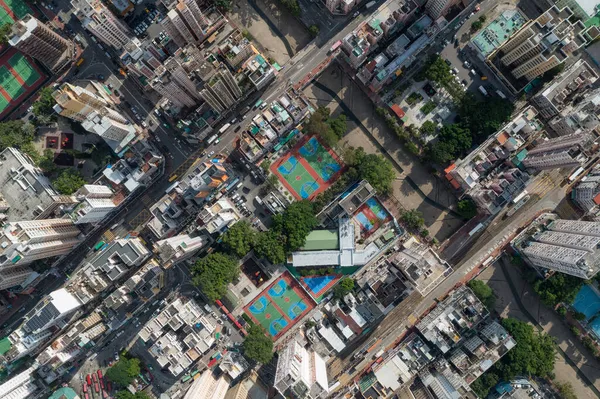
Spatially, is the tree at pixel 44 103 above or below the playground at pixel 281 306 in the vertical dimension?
above

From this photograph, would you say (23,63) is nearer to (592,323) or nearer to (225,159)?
(225,159)

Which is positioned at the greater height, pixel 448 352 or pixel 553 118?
pixel 553 118

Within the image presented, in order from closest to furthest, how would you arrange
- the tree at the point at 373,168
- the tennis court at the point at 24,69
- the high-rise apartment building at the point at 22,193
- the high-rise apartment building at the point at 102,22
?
1. the high-rise apartment building at the point at 102,22
2. the high-rise apartment building at the point at 22,193
3. the tree at the point at 373,168
4. the tennis court at the point at 24,69

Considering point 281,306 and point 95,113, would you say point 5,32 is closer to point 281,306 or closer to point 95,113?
point 95,113

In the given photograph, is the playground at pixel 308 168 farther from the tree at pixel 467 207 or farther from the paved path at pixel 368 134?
the tree at pixel 467 207

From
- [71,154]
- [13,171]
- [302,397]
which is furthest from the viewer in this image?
[71,154]

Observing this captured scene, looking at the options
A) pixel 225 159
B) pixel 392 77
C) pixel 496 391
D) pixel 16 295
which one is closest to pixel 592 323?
pixel 496 391

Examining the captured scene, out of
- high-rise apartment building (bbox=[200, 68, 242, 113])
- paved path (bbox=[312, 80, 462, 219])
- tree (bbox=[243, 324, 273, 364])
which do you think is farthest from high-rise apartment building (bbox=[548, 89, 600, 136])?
tree (bbox=[243, 324, 273, 364])

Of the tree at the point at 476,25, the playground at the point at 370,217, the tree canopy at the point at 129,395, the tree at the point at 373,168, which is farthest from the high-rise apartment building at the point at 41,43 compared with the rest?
the tree at the point at 476,25
